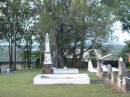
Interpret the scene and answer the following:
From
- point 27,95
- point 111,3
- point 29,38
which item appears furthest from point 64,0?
point 111,3

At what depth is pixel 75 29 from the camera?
5366cm

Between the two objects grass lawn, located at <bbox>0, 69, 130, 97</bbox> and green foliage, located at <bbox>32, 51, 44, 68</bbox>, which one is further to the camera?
green foliage, located at <bbox>32, 51, 44, 68</bbox>

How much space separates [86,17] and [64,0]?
12.0 feet

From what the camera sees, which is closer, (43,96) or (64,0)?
(43,96)

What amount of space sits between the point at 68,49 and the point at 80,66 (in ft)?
11.2

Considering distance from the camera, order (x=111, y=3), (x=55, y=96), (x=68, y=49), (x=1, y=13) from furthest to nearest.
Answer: (x=1, y=13), (x=68, y=49), (x=55, y=96), (x=111, y=3)

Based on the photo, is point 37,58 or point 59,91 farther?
point 37,58

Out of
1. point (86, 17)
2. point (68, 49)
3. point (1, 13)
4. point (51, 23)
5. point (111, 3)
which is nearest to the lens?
point (111, 3)

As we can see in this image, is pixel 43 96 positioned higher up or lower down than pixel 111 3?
lower down

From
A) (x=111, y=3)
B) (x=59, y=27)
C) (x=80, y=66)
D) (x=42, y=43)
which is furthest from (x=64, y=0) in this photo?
(x=111, y=3)

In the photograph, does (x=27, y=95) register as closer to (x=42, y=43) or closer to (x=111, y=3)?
(x=111, y=3)

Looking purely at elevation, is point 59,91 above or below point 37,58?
below

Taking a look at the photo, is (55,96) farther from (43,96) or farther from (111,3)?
(111,3)

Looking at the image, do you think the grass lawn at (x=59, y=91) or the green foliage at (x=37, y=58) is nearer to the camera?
the grass lawn at (x=59, y=91)
